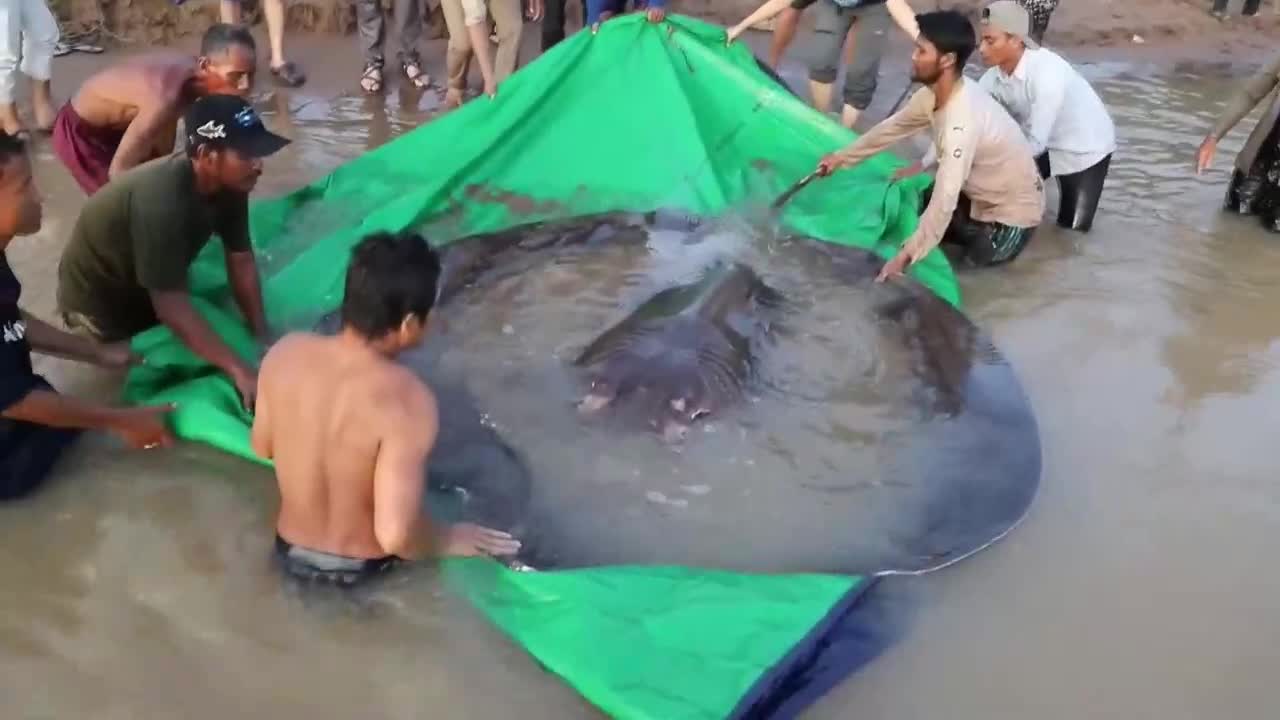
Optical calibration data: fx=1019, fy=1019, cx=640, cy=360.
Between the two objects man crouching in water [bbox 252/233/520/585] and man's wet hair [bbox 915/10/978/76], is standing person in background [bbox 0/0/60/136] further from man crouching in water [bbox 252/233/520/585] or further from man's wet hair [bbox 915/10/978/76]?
man's wet hair [bbox 915/10/978/76]

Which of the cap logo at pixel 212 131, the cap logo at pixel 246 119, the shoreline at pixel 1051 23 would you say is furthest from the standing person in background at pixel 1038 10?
the cap logo at pixel 212 131

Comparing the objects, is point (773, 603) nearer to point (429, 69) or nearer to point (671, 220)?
point (671, 220)

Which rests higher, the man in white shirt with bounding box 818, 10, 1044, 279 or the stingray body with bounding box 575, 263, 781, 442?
the man in white shirt with bounding box 818, 10, 1044, 279

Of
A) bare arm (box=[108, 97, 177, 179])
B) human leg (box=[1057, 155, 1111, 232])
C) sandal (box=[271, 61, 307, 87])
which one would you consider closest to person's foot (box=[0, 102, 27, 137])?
sandal (box=[271, 61, 307, 87])

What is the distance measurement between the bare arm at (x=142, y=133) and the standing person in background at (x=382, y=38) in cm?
294

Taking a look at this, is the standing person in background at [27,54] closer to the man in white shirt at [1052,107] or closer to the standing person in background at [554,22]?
the standing person in background at [554,22]

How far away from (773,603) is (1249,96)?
4.67 m

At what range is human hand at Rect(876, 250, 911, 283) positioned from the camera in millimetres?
4426

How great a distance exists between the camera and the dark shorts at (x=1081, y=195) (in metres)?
5.49

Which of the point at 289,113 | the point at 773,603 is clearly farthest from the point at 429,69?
the point at 773,603

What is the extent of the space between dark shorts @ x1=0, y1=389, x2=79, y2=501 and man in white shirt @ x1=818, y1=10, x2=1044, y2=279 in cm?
322

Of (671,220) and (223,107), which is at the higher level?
(223,107)

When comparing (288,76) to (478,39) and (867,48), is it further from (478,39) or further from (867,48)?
(867,48)

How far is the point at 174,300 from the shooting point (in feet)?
A: 10.8
